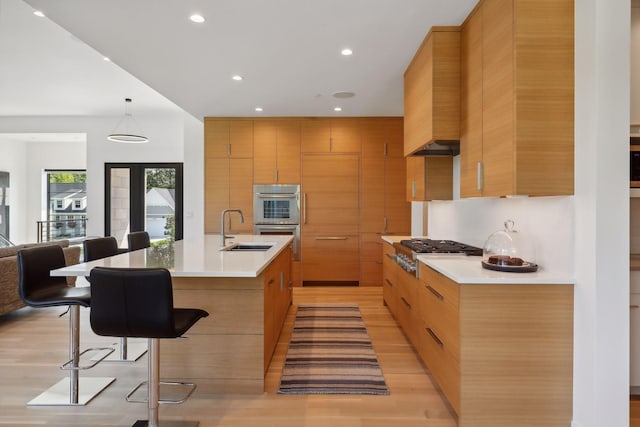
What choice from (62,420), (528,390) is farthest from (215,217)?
(528,390)

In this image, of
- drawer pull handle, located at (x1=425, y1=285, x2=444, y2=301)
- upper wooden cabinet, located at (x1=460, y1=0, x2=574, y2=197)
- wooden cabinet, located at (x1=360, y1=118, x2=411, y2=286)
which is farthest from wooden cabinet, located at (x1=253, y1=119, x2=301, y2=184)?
upper wooden cabinet, located at (x1=460, y1=0, x2=574, y2=197)

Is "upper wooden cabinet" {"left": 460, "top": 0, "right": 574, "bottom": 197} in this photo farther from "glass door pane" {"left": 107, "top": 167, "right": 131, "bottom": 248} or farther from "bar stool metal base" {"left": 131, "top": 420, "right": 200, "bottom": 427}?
"glass door pane" {"left": 107, "top": 167, "right": 131, "bottom": 248}

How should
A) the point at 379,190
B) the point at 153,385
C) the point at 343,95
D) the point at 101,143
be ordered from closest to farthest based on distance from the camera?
the point at 153,385 → the point at 343,95 → the point at 379,190 → the point at 101,143

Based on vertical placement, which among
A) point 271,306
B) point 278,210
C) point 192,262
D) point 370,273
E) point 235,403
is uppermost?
point 278,210

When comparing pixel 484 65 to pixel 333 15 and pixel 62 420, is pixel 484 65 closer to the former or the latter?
pixel 333 15

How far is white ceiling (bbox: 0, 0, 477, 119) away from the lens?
264cm

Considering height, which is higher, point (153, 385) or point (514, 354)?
point (514, 354)

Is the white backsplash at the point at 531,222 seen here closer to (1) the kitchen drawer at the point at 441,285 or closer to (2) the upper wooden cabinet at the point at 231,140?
(1) the kitchen drawer at the point at 441,285

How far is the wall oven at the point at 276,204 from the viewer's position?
225 inches

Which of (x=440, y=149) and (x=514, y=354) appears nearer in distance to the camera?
(x=514, y=354)

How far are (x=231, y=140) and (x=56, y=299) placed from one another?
3.89 metres

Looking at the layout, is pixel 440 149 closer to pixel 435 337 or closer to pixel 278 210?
pixel 435 337

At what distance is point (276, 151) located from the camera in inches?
225

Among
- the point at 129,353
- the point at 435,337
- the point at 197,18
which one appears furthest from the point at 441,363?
the point at 197,18
